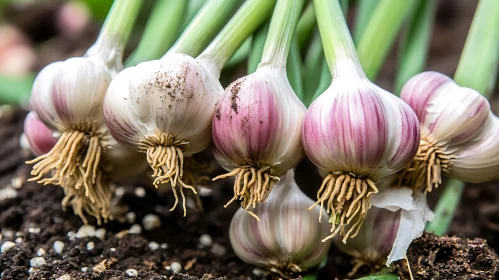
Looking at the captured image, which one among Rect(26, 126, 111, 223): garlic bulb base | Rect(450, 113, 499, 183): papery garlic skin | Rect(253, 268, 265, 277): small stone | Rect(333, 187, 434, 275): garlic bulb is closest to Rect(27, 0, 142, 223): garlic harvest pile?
Rect(26, 126, 111, 223): garlic bulb base

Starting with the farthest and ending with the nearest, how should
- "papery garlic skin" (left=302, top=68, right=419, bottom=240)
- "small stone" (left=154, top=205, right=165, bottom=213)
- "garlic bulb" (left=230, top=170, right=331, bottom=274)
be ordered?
"small stone" (left=154, top=205, right=165, bottom=213)
"garlic bulb" (left=230, top=170, right=331, bottom=274)
"papery garlic skin" (left=302, top=68, right=419, bottom=240)

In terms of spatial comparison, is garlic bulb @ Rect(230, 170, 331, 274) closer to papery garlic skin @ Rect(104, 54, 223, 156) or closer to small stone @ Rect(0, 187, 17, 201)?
papery garlic skin @ Rect(104, 54, 223, 156)

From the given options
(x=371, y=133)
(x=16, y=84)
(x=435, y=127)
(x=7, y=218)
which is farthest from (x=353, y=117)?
(x=16, y=84)

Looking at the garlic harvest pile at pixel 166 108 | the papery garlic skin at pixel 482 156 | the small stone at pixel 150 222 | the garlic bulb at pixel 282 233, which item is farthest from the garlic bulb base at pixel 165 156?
the papery garlic skin at pixel 482 156

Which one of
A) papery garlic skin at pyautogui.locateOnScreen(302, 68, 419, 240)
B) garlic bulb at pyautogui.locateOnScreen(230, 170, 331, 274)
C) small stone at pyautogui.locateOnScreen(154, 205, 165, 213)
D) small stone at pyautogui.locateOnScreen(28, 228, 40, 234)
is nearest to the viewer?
papery garlic skin at pyautogui.locateOnScreen(302, 68, 419, 240)

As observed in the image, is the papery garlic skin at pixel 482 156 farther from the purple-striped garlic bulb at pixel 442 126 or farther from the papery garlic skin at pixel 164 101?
the papery garlic skin at pixel 164 101

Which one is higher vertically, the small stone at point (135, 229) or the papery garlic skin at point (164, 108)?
the papery garlic skin at point (164, 108)

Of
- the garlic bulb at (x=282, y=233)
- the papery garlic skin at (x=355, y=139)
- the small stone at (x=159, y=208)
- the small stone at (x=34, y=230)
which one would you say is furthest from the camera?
the small stone at (x=159, y=208)

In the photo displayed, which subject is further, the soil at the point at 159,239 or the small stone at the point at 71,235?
the small stone at the point at 71,235
